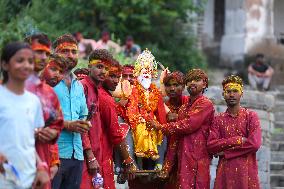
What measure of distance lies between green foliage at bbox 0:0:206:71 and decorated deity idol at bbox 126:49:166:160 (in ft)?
30.4

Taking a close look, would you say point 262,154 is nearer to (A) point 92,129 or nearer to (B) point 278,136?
(B) point 278,136

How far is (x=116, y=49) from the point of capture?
1791cm

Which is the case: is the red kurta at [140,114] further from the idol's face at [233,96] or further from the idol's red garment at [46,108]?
the idol's red garment at [46,108]

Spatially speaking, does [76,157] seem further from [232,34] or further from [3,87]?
[232,34]

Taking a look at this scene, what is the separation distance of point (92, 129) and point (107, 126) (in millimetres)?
318

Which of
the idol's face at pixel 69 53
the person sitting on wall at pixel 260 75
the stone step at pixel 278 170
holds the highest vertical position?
the person sitting on wall at pixel 260 75

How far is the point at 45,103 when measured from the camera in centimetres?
673

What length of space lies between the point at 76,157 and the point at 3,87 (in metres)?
1.94

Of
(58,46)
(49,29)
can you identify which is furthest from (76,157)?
(49,29)

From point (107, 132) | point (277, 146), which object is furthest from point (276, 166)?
point (107, 132)

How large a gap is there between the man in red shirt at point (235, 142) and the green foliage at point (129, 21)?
32.5 ft

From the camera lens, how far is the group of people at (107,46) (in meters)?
17.8

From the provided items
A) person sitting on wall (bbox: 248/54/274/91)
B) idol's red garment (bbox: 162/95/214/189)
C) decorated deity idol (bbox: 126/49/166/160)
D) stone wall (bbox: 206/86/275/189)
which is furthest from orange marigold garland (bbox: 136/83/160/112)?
person sitting on wall (bbox: 248/54/274/91)

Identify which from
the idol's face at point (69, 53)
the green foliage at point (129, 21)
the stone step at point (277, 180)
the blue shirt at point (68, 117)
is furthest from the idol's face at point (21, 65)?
the green foliage at point (129, 21)
